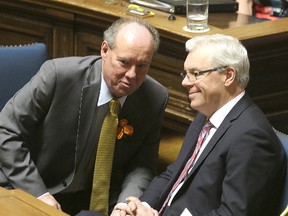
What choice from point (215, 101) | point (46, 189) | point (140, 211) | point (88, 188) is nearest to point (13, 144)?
point (46, 189)

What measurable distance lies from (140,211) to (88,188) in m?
0.53

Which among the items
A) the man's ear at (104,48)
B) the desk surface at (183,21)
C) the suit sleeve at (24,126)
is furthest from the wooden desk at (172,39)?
the suit sleeve at (24,126)

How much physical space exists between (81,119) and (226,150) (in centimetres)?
73

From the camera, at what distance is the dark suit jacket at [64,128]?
2.82 metres

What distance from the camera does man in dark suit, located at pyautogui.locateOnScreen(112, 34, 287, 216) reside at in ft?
7.52

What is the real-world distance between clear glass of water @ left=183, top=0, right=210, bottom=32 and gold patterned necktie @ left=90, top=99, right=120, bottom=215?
27.2 inches

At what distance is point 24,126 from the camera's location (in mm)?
2844

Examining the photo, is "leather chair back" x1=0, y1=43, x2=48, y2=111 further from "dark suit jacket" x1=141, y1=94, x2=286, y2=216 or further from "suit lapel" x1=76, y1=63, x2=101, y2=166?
"dark suit jacket" x1=141, y1=94, x2=286, y2=216

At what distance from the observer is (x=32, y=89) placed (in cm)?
281

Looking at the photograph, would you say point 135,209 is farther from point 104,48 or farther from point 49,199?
point 104,48

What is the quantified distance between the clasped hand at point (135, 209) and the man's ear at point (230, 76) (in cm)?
56

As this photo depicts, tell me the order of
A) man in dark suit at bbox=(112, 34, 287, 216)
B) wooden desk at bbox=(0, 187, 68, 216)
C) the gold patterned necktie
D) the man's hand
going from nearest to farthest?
1. wooden desk at bbox=(0, 187, 68, 216)
2. man in dark suit at bbox=(112, 34, 287, 216)
3. the man's hand
4. the gold patterned necktie

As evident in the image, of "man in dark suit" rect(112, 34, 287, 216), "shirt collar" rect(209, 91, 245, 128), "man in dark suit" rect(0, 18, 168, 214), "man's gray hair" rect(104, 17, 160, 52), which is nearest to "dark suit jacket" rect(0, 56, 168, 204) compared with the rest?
"man in dark suit" rect(0, 18, 168, 214)

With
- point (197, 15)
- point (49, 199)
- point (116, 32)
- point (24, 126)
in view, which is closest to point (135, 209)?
point (49, 199)
